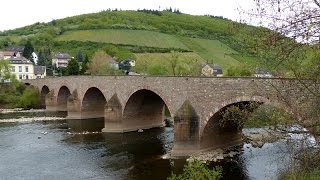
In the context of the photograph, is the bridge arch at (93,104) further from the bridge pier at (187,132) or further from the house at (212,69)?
the house at (212,69)

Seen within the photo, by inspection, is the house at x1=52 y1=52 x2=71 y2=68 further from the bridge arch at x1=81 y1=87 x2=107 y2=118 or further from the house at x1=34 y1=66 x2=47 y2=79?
the bridge arch at x1=81 y1=87 x2=107 y2=118

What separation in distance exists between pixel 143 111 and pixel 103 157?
1208 centimetres

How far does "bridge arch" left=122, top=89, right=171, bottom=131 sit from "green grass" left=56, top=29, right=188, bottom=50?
208 feet

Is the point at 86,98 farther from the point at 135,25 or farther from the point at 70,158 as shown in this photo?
the point at 135,25

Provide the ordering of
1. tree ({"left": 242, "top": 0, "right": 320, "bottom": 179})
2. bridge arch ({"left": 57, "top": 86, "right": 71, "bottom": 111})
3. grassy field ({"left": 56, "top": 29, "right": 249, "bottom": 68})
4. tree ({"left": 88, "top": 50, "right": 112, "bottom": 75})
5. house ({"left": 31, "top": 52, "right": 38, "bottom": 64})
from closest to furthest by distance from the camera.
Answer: tree ({"left": 242, "top": 0, "right": 320, "bottom": 179})
bridge arch ({"left": 57, "top": 86, "right": 71, "bottom": 111})
tree ({"left": 88, "top": 50, "right": 112, "bottom": 75})
grassy field ({"left": 56, "top": 29, "right": 249, "bottom": 68})
house ({"left": 31, "top": 52, "right": 38, "bottom": 64})

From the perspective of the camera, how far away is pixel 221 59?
287 feet

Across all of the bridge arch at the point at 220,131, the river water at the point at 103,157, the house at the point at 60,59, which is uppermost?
the house at the point at 60,59

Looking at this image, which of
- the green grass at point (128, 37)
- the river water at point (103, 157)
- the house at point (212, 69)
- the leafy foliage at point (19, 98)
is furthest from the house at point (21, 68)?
the river water at point (103, 157)

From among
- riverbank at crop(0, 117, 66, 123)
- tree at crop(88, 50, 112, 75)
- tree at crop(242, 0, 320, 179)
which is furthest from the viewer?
tree at crop(88, 50, 112, 75)

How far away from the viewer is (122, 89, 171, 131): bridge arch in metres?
38.5

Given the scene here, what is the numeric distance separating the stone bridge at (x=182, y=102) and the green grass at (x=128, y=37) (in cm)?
6155

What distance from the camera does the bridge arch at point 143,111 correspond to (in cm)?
3853

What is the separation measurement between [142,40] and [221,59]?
113 feet

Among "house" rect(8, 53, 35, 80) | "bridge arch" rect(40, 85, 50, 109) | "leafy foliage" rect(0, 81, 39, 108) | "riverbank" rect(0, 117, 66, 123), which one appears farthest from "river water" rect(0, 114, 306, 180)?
"house" rect(8, 53, 35, 80)
